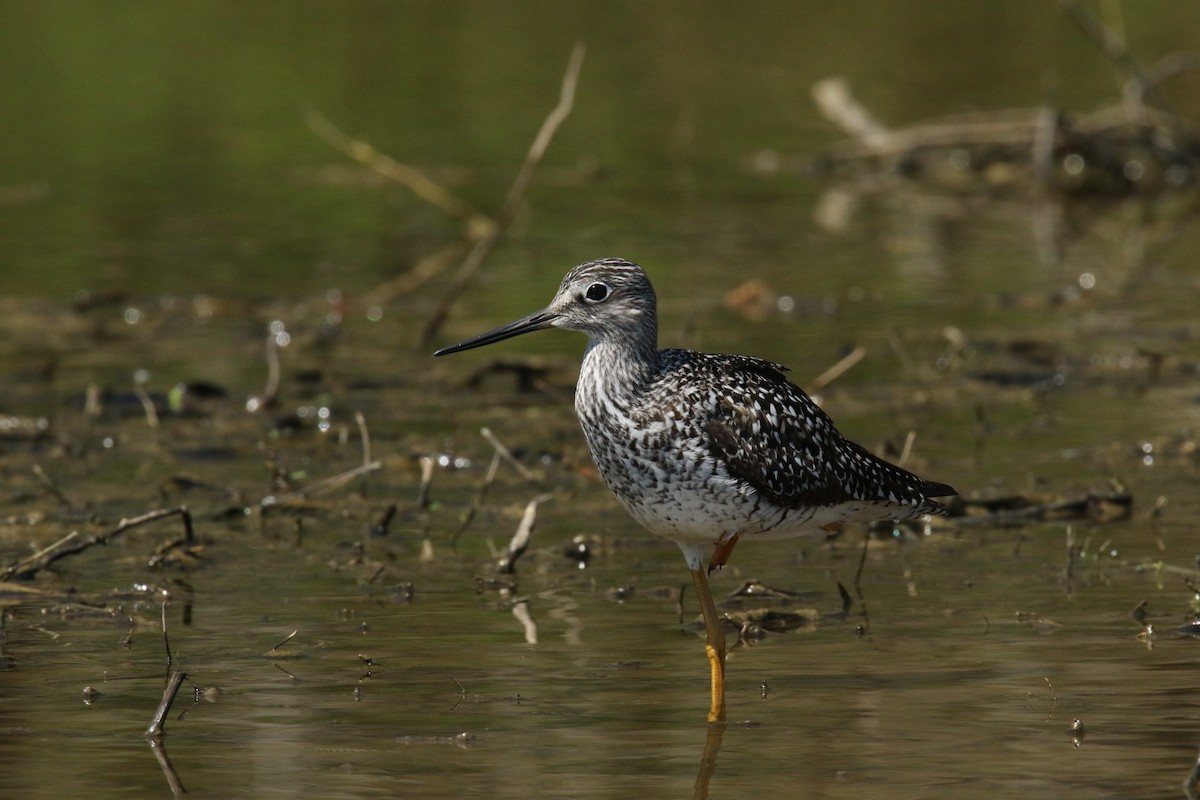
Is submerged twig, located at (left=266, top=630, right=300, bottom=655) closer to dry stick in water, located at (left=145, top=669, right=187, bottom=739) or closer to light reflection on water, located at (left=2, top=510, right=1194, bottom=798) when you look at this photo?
light reflection on water, located at (left=2, top=510, right=1194, bottom=798)

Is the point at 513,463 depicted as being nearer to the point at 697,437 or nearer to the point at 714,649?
the point at 697,437

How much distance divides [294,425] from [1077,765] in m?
7.05

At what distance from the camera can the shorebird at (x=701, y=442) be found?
828cm

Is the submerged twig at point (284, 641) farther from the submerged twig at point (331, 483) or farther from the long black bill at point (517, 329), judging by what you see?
the submerged twig at point (331, 483)

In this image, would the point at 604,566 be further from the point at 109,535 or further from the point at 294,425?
the point at 294,425

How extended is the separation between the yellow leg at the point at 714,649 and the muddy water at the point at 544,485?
9cm

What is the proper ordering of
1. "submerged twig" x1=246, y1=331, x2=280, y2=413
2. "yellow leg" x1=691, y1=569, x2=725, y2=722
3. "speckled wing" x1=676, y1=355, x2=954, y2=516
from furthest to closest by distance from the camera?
"submerged twig" x1=246, y1=331, x2=280, y2=413 < "speckled wing" x1=676, y1=355, x2=954, y2=516 < "yellow leg" x1=691, y1=569, x2=725, y2=722

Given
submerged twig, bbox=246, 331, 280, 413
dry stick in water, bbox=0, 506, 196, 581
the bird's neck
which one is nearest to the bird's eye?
the bird's neck

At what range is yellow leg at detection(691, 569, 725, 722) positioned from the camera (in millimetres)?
7914

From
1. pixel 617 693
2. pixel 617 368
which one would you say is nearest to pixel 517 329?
pixel 617 368

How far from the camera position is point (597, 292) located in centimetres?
875

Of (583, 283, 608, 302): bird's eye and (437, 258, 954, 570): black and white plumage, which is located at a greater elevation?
(583, 283, 608, 302): bird's eye

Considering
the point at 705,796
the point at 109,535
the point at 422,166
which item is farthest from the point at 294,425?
the point at 422,166

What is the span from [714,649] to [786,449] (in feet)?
3.33
